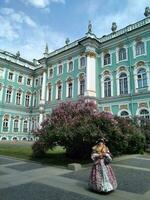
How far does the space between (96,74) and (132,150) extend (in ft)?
52.4

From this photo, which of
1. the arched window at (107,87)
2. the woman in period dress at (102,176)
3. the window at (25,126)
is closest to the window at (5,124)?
the window at (25,126)

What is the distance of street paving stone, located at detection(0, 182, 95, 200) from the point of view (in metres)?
6.50

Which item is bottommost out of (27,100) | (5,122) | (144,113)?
(5,122)

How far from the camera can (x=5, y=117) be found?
39.1 metres

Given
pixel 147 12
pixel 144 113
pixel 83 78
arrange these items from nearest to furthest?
pixel 144 113
pixel 147 12
pixel 83 78

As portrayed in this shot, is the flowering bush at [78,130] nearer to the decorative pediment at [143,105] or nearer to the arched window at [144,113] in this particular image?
the arched window at [144,113]

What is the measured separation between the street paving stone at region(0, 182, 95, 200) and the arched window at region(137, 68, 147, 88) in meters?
22.2

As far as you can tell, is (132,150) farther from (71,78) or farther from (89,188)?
(71,78)

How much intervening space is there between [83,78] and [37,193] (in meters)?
27.2

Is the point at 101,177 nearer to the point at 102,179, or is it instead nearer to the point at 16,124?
the point at 102,179

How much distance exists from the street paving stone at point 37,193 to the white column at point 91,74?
23.0 meters

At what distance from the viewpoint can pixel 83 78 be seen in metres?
33.2

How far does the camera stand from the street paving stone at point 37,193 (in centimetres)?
650

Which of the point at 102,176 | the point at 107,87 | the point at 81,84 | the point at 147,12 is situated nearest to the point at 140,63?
the point at 107,87
